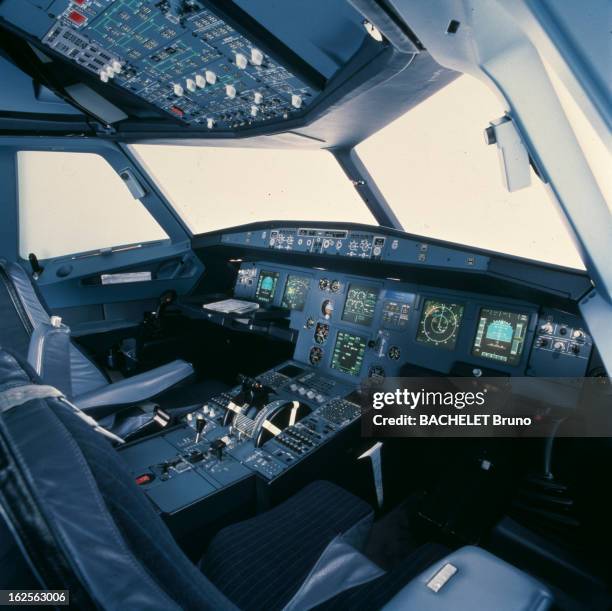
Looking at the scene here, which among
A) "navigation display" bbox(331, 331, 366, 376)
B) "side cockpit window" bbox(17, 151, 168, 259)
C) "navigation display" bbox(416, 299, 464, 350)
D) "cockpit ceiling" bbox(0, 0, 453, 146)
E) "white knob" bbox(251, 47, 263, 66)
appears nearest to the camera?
"cockpit ceiling" bbox(0, 0, 453, 146)

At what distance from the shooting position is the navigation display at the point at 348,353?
2.47 meters

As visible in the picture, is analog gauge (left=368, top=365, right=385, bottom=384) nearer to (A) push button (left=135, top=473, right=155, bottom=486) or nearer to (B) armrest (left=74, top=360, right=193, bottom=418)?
(B) armrest (left=74, top=360, right=193, bottom=418)

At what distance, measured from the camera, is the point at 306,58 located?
1.35m

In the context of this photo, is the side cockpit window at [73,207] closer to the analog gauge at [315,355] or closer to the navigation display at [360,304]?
the analog gauge at [315,355]

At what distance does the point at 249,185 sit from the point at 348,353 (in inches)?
60.1

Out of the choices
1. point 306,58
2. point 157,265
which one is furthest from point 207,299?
point 306,58

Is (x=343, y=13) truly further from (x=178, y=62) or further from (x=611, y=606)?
(x=611, y=606)

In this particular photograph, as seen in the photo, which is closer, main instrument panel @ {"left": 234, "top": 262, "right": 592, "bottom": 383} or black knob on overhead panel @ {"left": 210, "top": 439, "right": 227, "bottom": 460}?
black knob on overhead panel @ {"left": 210, "top": 439, "right": 227, "bottom": 460}

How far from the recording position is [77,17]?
1442 mm

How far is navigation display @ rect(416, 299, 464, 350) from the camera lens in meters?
2.16

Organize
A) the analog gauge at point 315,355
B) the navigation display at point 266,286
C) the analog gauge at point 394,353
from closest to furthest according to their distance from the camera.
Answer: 1. the analog gauge at point 394,353
2. the analog gauge at point 315,355
3. the navigation display at point 266,286

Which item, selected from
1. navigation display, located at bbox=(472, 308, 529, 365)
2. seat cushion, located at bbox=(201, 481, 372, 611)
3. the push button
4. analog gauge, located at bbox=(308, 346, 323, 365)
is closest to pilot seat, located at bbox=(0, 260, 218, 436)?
the push button

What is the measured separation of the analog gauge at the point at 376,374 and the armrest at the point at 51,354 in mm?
1540

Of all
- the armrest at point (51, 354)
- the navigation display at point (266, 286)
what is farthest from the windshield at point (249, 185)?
the armrest at point (51, 354)
